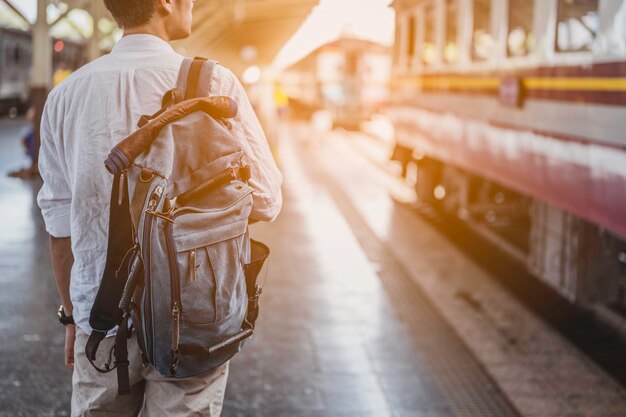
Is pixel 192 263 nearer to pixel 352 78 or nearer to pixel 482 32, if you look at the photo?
pixel 482 32

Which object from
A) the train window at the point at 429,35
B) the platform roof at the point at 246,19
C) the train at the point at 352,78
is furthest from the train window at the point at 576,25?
the train at the point at 352,78

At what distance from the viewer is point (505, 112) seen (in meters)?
7.47

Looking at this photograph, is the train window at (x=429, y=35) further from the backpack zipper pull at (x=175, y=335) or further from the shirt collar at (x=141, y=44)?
the backpack zipper pull at (x=175, y=335)

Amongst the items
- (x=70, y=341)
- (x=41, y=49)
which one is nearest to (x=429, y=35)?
(x=41, y=49)

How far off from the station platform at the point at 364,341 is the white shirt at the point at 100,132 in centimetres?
219

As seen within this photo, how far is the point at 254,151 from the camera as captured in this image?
2176 millimetres

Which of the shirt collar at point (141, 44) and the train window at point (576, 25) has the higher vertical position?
the train window at point (576, 25)

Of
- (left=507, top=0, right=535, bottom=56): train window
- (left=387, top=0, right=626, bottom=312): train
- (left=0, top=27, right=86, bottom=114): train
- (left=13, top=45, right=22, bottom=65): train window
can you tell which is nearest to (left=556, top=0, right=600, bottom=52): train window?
(left=387, top=0, right=626, bottom=312): train

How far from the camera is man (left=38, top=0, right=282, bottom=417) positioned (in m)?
2.10

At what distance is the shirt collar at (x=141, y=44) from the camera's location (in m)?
2.15

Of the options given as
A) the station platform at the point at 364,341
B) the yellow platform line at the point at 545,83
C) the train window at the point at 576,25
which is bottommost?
the station platform at the point at 364,341

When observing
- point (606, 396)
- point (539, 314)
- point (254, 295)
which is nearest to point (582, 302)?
point (539, 314)

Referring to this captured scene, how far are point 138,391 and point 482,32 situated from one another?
6.95 meters

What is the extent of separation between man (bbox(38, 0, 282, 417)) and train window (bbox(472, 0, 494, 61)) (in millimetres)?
6311
